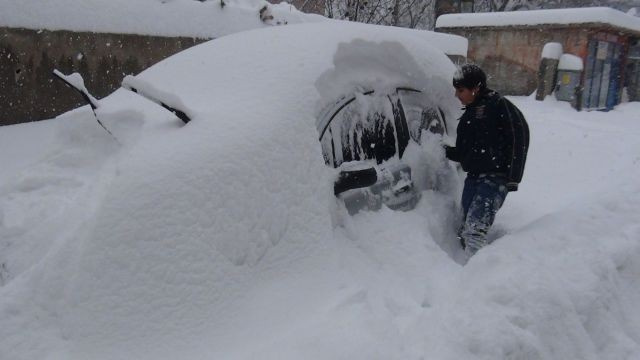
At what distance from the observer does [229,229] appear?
226 cm

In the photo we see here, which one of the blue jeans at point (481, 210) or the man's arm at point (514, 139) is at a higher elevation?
the man's arm at point (514, 139)

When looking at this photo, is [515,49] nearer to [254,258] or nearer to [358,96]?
[358,96]

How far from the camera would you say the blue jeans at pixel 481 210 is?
144 inches

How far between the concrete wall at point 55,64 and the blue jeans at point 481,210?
5.39 m

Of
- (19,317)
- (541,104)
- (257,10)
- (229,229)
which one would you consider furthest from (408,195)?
(541,104)

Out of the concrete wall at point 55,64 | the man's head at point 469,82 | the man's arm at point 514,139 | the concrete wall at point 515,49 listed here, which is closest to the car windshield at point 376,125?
the man's head at point 469,82

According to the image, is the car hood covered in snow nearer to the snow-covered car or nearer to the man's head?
the snow-covered car

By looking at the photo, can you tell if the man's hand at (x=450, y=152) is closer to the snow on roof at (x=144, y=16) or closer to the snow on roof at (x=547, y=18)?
the snow on roof at (x=144, y=16)

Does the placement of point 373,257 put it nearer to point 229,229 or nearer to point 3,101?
point 229,229

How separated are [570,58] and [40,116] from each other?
43.4 feet

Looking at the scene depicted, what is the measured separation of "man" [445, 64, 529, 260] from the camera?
3619 millimetres

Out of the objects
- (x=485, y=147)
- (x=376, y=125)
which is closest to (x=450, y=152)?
(x=485, y=147)

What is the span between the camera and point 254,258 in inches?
90.7

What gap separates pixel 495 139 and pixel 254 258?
2.12 meters
